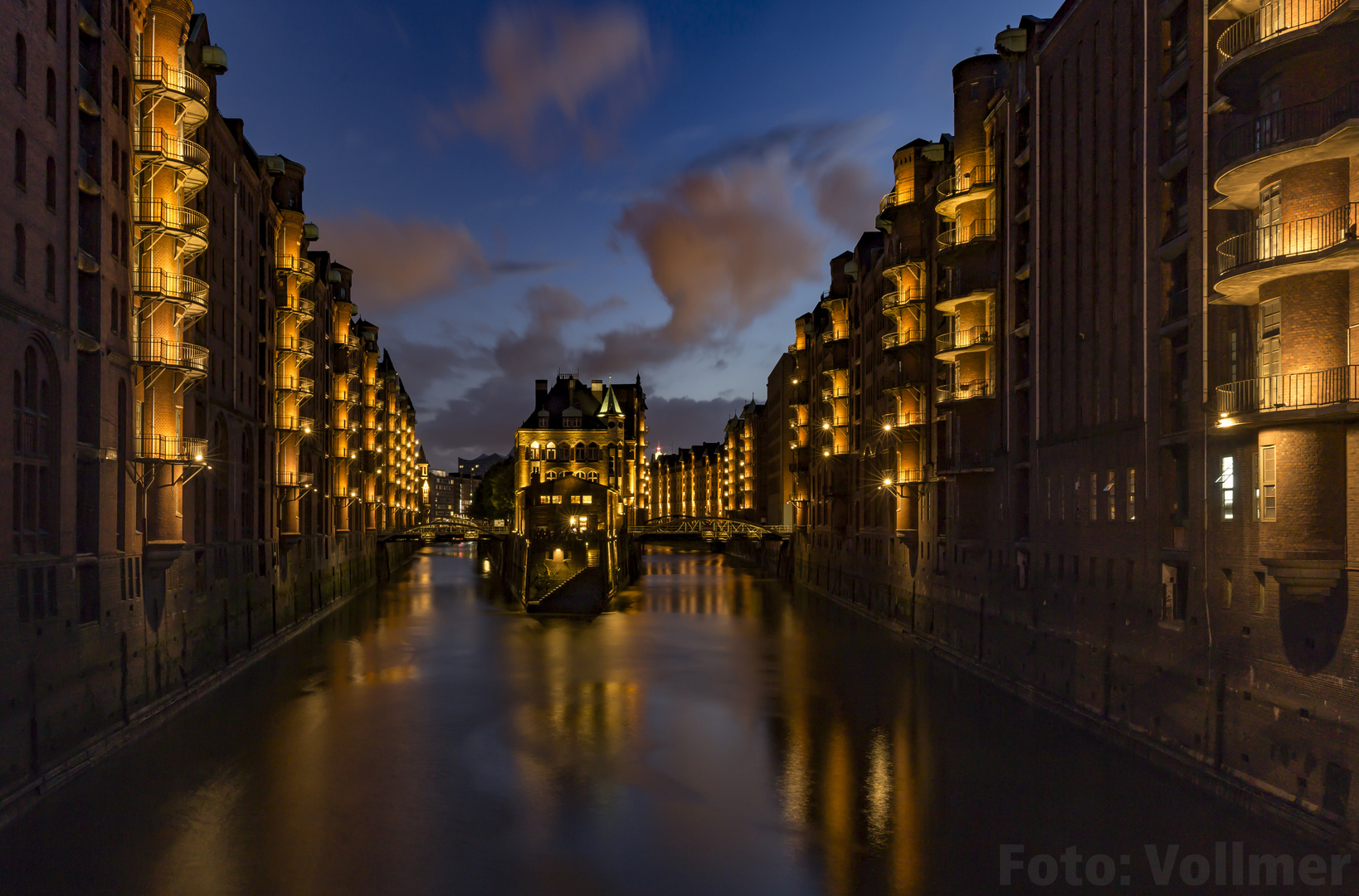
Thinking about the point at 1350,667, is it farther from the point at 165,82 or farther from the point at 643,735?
the point at 165,82

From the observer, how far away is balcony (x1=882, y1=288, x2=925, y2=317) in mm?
58812

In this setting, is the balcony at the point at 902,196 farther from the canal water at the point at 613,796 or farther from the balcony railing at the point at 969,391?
the canal water at the point at 613,796

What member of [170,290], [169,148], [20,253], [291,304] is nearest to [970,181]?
[169,148]

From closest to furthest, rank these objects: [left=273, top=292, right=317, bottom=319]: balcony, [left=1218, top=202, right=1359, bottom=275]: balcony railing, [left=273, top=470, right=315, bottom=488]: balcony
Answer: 1. [left=1218, top=202, right=1359, bottom=275]: balcony railing
2. [left=273, top=470, right=315, bottom=488]: balcony
3. [left=273, top=292, right=317, bottom=319]: balcony

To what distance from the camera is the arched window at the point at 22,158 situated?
27.2 m

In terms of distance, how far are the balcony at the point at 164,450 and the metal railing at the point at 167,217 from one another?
24.3 ft

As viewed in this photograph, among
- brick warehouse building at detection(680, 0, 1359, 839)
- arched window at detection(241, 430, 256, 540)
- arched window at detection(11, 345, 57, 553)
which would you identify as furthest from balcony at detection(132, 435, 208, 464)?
brick warehouse building at detection(680, 0, 1359, 839)

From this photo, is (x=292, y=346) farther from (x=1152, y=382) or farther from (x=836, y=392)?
(x=1152, y=382)

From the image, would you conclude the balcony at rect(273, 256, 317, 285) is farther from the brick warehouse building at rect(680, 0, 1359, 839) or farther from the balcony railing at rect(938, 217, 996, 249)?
the balcony railing at rect(938, 217, 996, 249)

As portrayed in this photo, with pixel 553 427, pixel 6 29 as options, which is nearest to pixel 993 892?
pixel 6 29

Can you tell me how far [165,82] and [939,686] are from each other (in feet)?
117

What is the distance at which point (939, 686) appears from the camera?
1559 inches

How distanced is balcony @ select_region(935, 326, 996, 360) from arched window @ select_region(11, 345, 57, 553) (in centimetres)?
3647

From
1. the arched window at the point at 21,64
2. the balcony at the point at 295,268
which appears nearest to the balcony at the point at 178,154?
the arched window at the point at 21,64
